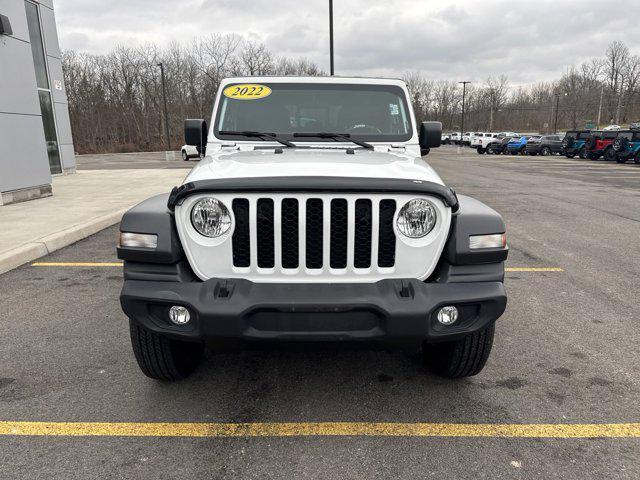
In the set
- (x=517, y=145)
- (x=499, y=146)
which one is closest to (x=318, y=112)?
(x=517, y=145)

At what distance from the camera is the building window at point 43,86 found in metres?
14.2

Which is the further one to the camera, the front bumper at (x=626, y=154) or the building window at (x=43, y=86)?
the front bumper at (x=626, y=154)

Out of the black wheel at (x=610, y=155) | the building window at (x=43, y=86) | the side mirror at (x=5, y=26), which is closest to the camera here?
the side mirror at (x=5, y=26)

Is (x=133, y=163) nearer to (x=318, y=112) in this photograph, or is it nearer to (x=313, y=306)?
(x=318, y=112)

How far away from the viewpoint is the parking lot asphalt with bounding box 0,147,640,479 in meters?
2.25

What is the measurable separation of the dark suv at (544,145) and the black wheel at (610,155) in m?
8.90

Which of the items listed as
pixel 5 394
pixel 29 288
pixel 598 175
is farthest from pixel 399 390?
pixel 598 175

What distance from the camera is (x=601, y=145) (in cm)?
2734

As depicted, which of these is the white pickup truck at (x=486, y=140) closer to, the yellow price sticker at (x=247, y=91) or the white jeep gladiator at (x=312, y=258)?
the yellow price sticker at (x=247, y=91)

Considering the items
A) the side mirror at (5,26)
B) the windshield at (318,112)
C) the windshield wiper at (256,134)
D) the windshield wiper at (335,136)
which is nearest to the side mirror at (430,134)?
the windshield at (318,112)

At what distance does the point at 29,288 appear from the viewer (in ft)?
16.0

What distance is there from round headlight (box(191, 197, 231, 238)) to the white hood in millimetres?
144

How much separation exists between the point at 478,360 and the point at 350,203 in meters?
1.27

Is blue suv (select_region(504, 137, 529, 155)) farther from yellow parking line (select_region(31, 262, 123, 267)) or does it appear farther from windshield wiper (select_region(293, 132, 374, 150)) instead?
windshield wiper (select_region(293, 132, 374, 150))
